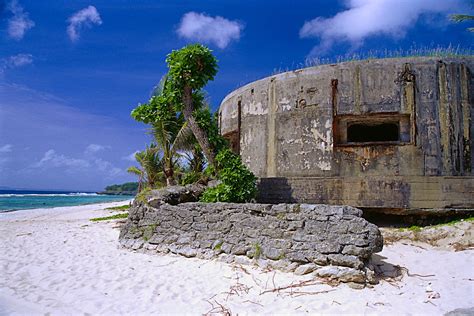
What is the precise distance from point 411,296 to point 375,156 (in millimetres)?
4232

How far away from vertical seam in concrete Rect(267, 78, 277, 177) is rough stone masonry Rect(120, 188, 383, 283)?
2.91m

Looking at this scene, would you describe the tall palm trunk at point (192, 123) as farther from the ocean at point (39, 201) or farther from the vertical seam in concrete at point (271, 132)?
the ocean at point (39, 201)

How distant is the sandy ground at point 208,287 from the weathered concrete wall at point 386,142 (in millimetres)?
1616

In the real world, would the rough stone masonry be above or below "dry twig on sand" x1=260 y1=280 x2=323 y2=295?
above

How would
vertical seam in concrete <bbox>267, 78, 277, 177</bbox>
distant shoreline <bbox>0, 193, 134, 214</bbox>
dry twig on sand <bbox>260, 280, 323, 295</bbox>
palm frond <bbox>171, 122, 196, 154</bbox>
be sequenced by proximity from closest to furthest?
dry twig on sand <bbox>260, 280, 323, 295</bbox>, vertical seam in concrete <bbox>267, 78, 277, 177</bbox>, palm frond <bbox>171, 122, 196, 154</bbox>, distant shoreline <bbox>0, 193, 134, 214</bbox>

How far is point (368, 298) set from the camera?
508 cm

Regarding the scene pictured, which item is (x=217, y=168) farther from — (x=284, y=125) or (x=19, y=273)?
(x=19, y=273)

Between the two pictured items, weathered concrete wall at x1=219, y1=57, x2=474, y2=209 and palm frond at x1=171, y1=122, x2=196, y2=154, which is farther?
palm frond at x1=171, y1=122, x2=196, y2=154

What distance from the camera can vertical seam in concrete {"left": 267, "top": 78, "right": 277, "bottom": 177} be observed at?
976 centimetres

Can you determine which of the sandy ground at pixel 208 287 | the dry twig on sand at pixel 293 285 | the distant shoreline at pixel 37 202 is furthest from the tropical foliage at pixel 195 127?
the distant shoreline at pixel 37 202

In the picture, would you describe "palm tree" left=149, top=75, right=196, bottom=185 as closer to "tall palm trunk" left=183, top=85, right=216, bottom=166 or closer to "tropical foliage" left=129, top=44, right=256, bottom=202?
"tropical foliage" left=129, top=44, right=256, bottom=202

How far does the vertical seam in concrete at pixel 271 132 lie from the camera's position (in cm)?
976

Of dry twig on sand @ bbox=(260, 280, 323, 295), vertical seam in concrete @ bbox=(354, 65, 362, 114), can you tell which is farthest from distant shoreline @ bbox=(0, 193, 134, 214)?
dry twig on sand @ bbox=(260, 280, 323, 295)

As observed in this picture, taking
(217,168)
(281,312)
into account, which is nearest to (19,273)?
(281,312)
